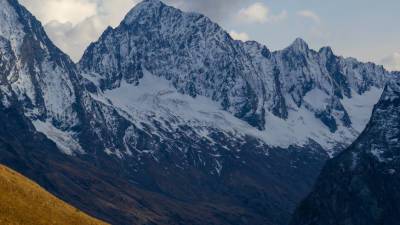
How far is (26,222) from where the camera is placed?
281ft

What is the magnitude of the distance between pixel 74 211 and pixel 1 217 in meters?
27.7

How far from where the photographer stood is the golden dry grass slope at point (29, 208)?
86500mm

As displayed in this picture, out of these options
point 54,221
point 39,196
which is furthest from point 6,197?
point 39,196

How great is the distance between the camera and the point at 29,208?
91812 mm

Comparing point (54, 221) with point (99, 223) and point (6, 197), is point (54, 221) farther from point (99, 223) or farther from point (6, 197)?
point (99, 223)

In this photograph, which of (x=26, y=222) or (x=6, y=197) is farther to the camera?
(x=6, y=197)

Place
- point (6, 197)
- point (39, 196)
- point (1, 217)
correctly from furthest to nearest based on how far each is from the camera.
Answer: point (39, 196) < point (6, 197) < point (1, 217)

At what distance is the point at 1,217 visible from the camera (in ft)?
265

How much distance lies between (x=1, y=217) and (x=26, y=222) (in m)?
5.18

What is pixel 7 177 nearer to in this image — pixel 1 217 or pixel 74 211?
pixel 74 211

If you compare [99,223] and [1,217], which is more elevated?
[99,223]

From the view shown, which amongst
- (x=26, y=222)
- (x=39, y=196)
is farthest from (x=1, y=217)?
(x=39, y=196)

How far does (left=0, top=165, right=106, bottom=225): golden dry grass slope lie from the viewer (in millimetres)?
86500

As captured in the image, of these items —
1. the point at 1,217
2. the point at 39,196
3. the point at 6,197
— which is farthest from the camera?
the point at 39,196
